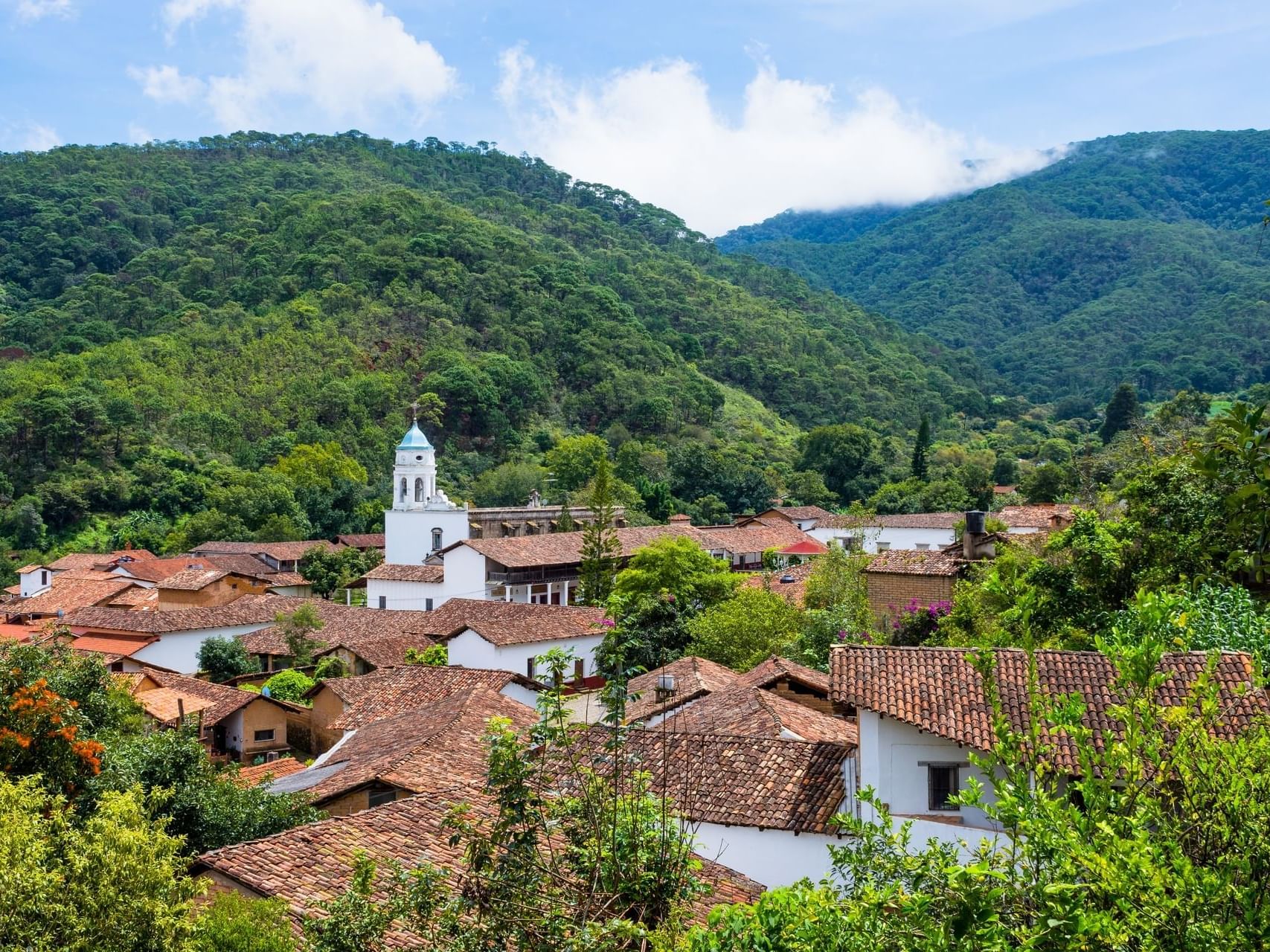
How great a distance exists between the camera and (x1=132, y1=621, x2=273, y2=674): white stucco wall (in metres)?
32.5

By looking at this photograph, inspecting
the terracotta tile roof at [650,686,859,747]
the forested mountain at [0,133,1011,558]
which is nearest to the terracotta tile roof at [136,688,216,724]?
the terracotta tile roof at [650,686,859,747]

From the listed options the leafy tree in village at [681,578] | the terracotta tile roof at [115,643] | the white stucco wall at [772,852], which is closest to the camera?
the white stucco wall at [772,852]

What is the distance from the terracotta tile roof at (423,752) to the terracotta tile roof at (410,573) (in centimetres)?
1913

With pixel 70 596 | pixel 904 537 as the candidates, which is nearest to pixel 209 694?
pixel 70 596

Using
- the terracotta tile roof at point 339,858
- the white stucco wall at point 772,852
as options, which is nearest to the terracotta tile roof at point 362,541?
the terracotta tile roof at point 339,858

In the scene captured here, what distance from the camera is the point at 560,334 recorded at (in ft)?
275

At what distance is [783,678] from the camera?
18.5 m

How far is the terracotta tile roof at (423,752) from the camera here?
13797 millimetres

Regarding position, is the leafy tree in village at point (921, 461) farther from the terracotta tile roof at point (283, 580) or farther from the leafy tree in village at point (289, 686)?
the leafy tree in village at point (289, 686)

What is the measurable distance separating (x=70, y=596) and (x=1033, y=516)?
35060mm

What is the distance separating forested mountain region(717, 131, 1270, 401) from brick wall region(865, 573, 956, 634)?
75.3m

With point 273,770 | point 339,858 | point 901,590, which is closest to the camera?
point 339,858

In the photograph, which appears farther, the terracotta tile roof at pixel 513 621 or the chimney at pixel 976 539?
the terracotta tile roof at pixel 513 621

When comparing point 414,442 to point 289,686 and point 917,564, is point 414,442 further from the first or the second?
point 917,564
